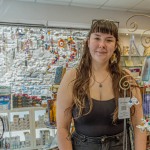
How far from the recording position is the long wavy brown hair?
110 cm

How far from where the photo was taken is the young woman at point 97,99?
1.07 metres

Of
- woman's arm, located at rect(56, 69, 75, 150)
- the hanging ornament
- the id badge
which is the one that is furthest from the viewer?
the hanging ornament

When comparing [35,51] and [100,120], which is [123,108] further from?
[35,51]

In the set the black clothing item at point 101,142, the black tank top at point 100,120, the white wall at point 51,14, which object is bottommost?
the black clothing item at point 101,142

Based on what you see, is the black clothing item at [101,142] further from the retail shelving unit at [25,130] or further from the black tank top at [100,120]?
the retail shelving unit at [25,130]

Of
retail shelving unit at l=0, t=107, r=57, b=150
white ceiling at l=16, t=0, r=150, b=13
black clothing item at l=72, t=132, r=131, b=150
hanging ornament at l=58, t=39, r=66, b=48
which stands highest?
white ceiling at l=16, t=0, r=150, b=13

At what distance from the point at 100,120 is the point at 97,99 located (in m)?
0.11

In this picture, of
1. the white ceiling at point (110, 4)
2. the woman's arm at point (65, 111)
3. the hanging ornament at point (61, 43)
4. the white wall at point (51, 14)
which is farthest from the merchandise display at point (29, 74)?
the woman's arm at point (65, 111)

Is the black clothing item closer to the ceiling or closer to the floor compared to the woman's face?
closer to the floor

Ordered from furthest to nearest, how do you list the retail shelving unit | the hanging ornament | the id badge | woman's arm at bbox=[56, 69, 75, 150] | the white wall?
1. the hanging ornament
2. the white wall
3. the retail shelving unit
4. woman's arm at bbox=[56, 69, 75, 150]
5. the id badge

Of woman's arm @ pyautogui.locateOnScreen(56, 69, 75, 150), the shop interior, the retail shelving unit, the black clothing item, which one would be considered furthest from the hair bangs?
the retail shelving unit

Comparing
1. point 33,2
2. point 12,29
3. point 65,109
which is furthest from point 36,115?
point 65,109

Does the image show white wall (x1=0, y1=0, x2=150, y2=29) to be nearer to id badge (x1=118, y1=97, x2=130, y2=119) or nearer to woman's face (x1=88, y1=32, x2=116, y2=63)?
woman's face (x1=88, y1=32, x2=116, y2=63)

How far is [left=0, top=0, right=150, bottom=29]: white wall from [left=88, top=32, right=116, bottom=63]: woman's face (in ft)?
9.79
